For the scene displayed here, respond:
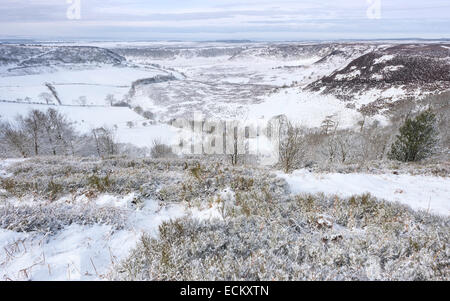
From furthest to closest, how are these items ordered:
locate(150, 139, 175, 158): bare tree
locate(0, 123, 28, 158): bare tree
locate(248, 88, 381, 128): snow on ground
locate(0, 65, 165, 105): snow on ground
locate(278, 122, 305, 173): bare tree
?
locate(0, 65, 165, 105): snow on ground → locate(248, 88, 381, 128): snow on ground → locate(150, 139, 175, 158): bare tree → locate(0, 123, 28, 158): bare tree → locate(278, 122, 305, 173): bare tree

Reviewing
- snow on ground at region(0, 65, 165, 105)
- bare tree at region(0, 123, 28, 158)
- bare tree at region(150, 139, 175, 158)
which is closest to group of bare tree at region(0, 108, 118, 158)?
bare tree at region(0, 123, 28, 158)

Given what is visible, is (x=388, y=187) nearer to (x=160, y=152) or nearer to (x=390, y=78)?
(x=160, y=152)

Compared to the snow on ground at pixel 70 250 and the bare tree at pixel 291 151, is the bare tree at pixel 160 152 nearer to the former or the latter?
the bare tree at pixel 291 151

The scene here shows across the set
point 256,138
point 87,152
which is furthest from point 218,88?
point 87,152

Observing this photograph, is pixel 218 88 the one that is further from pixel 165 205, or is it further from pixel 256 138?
pixel 165 205

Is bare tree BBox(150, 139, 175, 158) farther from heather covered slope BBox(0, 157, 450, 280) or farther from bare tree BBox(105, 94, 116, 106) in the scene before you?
bare tree BBox(105, 94, 116, 106)

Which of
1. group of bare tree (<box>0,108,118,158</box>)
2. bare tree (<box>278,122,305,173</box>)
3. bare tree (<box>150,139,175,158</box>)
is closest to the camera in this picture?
bare tree (<box>278,122,305,173</box>)

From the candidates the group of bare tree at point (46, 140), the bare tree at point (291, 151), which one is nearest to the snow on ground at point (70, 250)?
the bare tree at point (291, 151)

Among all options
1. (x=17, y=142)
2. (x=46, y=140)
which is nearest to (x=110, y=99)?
(x=46, y=140)
